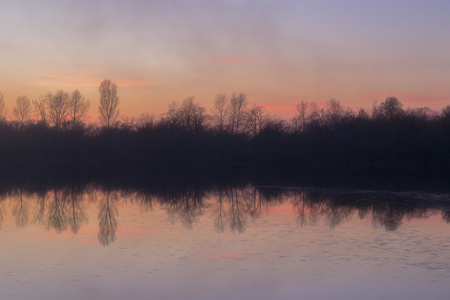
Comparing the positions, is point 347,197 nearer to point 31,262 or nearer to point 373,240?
point 373,240

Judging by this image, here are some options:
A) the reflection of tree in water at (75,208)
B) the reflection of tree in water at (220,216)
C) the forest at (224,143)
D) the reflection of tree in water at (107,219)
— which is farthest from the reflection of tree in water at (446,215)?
the forest at (224,143)

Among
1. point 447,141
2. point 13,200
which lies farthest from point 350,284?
point 447,141

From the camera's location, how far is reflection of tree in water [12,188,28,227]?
16.2 meters

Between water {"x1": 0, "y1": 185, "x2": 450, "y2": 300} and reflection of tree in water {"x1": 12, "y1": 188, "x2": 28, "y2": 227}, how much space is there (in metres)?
0.04

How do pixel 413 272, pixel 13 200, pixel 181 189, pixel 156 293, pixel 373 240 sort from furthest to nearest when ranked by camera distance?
pixel 181 189
pixel 13 200
pixel 373 240
pixel 413 272
pixel 156 293

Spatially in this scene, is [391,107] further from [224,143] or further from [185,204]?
[185,204]

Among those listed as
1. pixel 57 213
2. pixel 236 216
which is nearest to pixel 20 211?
pixel 57 213

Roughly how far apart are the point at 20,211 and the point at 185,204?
6630 millimetres

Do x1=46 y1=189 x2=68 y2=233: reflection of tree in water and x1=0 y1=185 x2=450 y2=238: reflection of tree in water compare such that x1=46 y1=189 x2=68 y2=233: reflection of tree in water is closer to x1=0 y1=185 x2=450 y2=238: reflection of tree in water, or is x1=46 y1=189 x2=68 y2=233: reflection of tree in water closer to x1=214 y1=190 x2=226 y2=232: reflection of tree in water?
x1=0 y1=185 x2=450 y2=238: reflection of tree in water

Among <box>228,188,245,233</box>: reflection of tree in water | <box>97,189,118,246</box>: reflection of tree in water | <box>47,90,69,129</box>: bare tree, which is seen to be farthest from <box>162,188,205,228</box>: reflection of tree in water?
<box>47,90,69,129</box>: bare tree

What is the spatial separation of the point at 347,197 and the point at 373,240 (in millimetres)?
10480

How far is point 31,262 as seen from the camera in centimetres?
1065

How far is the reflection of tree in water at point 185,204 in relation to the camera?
675 inches

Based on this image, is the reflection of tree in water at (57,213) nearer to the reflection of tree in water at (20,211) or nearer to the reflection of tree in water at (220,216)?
the reflection of tree in water at (20,211)
